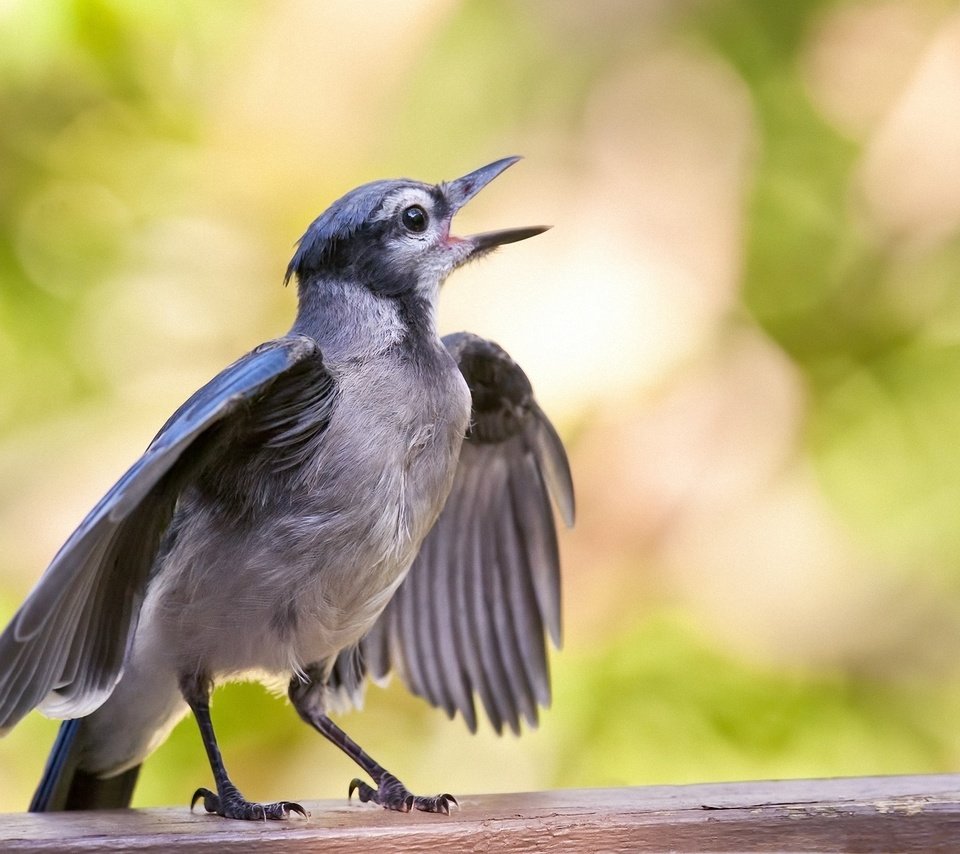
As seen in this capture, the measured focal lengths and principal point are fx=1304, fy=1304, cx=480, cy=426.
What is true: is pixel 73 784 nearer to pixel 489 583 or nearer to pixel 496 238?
pixel 489 583

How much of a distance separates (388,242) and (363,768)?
2.62 ft

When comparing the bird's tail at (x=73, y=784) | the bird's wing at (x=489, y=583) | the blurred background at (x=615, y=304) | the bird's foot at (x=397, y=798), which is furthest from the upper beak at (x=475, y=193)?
the blurred background at (x=615, y=304)

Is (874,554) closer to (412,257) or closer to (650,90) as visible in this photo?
(650,90)

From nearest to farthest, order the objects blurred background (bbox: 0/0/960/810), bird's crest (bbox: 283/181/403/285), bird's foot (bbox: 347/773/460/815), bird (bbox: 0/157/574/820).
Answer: bird (bbox: 0/157/574/820) < bird's foot (bbox: 347/773/460/815) < bird's crest (bbox: 283/181/403/285) < blurred background (bbox: 0/0/960/810)

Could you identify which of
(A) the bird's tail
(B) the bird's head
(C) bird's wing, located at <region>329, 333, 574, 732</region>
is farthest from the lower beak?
(A) the bird's tail

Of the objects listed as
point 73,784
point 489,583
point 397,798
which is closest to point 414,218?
point 489,583

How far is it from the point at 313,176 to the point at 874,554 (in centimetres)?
172

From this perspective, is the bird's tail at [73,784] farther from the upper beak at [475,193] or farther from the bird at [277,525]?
the upper beak at [475,193]

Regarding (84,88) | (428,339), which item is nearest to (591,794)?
Result: (428,339)

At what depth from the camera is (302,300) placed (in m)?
1.99

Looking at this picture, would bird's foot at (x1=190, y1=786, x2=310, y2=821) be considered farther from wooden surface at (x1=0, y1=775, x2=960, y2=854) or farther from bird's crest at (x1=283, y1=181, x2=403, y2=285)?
bird's crest at (x1=283, y1=181, x2=403, y2=285)

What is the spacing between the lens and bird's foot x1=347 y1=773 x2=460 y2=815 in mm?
1775

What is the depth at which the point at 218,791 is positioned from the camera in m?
1.80

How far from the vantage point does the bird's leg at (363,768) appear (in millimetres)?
1809
